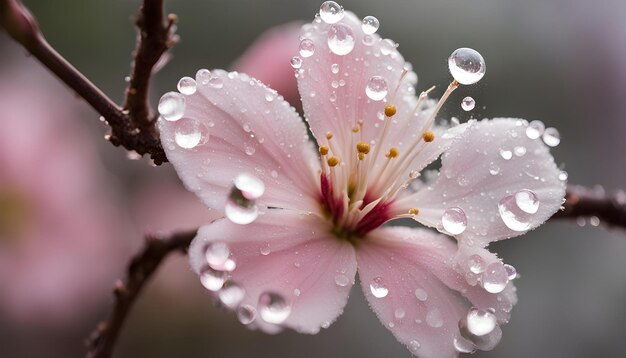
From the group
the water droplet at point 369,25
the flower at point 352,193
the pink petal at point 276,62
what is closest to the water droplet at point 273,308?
the flower at point 352,193

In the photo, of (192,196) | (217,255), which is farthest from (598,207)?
(192,196)

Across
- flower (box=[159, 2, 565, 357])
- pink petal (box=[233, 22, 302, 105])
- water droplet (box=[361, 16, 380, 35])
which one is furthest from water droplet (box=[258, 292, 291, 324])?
pink petal (box=[233, 22, 302, 105])

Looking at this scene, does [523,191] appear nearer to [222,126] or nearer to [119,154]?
[222,126]

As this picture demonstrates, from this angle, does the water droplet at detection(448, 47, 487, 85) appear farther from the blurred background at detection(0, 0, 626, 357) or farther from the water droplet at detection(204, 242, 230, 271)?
the blurred background at detection(0, 0, 626, 357)

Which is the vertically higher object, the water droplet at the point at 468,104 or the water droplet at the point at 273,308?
the water droplet at the point at 468,104

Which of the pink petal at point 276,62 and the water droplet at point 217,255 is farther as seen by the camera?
the pink petal at point 276,62

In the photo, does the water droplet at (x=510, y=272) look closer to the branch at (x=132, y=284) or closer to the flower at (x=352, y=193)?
the flower at (x=352, y=193)

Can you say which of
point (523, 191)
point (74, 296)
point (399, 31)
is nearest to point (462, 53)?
point (523, 191)
